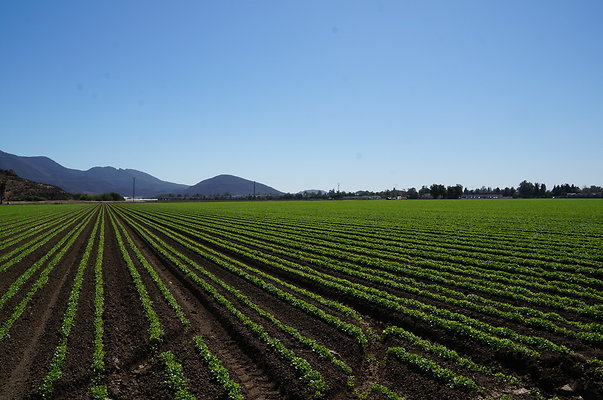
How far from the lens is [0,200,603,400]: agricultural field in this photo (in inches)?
322

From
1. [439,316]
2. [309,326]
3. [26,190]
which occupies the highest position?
[26,190]

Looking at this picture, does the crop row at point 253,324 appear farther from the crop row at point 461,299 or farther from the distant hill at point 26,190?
the distant hill at point 26,190

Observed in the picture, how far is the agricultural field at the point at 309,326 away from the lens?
26.8ft

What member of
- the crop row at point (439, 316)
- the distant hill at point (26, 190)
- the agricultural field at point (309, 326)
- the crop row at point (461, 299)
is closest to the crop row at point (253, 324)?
the agricultural field at point (309, 326)

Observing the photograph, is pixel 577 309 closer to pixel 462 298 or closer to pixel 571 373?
pixel 462 298

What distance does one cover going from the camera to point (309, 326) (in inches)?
446

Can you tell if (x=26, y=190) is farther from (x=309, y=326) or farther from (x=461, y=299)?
(x=461, y=299)

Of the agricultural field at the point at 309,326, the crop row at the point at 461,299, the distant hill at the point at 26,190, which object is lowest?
the agricultural field at the point at 309,326

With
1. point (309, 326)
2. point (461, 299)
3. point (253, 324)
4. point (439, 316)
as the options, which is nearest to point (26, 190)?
point (253, 324)

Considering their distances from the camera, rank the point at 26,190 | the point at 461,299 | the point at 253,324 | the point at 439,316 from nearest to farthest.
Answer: the point at 253,324, the point at 439,316, the point at 461,299, the point at 26,190

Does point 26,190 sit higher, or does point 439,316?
point 26,190

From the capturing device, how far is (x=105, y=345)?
10.2 m

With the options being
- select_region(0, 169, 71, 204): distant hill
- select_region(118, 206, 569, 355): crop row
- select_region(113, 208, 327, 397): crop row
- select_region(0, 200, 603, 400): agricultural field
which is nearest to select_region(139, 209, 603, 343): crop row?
select_region(0, 200, 603, 400): agricultural field

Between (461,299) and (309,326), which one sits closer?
(309,326)
